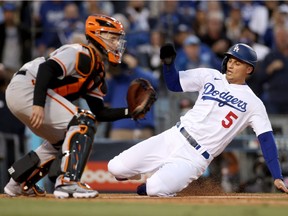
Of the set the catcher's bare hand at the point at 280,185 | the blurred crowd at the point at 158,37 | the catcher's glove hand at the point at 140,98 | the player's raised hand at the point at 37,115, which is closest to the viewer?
the player's raised hand at the point at 37,115

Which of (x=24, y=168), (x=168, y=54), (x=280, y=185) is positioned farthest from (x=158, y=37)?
(x=280, y=185)

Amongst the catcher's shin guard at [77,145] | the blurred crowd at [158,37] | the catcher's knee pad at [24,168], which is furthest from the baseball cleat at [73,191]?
the blurred crowd at [158,37]

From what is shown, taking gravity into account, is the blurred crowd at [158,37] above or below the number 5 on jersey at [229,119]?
below

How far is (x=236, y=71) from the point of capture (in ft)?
25.5

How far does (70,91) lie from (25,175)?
95 cm

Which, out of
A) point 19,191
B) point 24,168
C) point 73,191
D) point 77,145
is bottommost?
point 19,191

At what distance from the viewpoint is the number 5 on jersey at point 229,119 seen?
24.9 ft

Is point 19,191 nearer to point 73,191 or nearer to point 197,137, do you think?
point 73,191

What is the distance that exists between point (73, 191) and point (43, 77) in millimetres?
1136

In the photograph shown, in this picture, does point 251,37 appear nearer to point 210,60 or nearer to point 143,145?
point 210,60

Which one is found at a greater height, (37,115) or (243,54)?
(243,54)

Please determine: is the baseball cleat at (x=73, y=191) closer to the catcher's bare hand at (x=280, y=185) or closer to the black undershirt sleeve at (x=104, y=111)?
the black undershirt sleeve at (x=104, y=111)

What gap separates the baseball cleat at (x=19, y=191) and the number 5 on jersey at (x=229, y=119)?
1965 millimetres

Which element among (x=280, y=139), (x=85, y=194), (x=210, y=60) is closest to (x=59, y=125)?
(x=85, y=194)
